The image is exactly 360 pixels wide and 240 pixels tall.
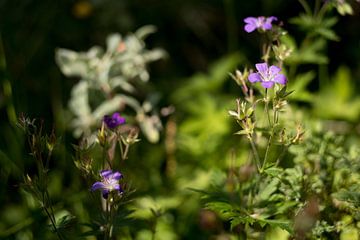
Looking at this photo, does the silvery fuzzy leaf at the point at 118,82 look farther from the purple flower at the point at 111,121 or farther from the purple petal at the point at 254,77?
the purple petal at the point at 254,77

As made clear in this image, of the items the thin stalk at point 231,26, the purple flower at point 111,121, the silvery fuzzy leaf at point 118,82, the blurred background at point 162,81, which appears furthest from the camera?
the thin stalk at point 231,26

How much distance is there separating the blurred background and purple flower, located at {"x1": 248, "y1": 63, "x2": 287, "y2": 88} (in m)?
1.10

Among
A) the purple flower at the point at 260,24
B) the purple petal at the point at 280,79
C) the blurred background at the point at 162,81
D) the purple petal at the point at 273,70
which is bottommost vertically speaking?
the blurred background at the point at 162,81

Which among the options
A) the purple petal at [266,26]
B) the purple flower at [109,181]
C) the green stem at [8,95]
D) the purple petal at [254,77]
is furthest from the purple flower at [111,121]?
the green stem at [8,95]

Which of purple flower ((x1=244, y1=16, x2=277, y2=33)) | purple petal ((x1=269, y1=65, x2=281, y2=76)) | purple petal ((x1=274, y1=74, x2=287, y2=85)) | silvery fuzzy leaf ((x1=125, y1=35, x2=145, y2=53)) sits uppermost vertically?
purple flower ((x1=244, y1=16, x2=277, y2=33))

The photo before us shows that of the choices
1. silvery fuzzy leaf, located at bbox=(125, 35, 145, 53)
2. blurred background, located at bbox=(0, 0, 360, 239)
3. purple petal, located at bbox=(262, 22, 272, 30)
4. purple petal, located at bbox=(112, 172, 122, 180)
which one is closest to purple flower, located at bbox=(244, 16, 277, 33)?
purple petal, located at bbox=(262, 22, 272, 30)

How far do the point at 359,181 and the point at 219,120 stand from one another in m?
1.26

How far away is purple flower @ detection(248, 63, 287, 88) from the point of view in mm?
1703

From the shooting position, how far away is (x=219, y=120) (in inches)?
124

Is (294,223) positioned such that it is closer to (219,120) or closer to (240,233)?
(240,233)

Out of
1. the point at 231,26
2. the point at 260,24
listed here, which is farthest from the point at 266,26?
the point at 231,26

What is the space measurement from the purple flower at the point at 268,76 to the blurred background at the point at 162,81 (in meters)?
1.10

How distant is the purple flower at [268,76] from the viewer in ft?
5.59

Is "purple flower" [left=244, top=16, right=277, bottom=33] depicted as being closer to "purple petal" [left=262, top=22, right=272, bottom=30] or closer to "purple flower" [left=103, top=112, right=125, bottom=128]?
"purple petal" [left=262, top=22, right=272, bottom=30]
